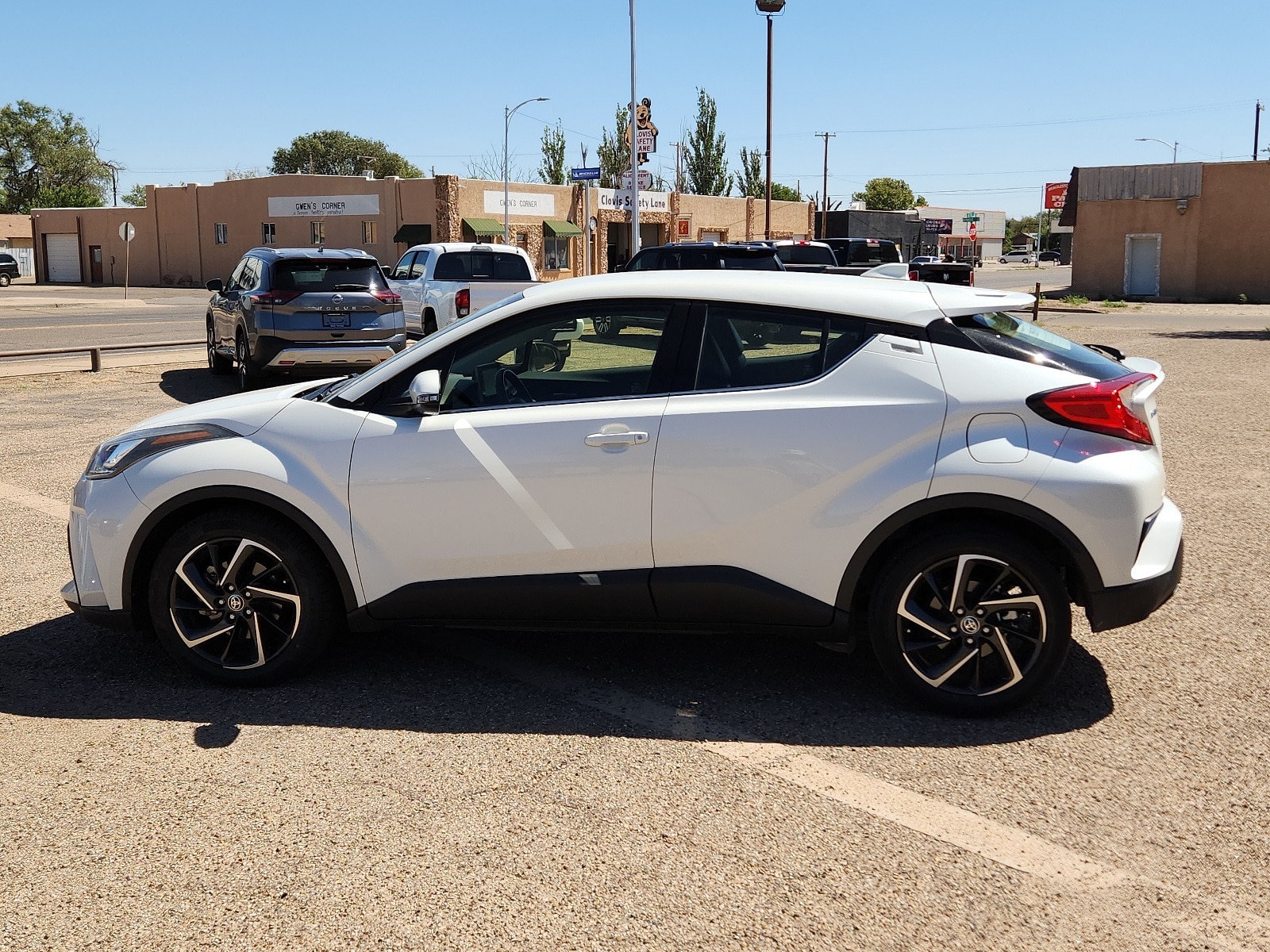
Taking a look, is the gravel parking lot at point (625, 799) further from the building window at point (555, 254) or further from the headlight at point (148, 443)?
the building window at point (555, 254)

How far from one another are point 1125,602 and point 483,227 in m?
56.7

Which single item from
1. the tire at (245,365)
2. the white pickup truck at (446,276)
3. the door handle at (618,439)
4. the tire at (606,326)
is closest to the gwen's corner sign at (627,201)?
the white pickup truck at (446,276)

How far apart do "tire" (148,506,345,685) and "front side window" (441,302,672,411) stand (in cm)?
87

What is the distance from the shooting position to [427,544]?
189 inches

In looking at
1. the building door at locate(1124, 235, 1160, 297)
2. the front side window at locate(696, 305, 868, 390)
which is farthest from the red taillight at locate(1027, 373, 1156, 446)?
the building door at locate(1124, 235, 1160, 297)

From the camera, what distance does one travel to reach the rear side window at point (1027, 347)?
15.1 feet

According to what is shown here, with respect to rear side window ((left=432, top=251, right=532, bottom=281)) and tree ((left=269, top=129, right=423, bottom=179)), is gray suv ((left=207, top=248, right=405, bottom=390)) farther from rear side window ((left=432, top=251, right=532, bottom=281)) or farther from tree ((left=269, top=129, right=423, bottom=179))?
tree ((left=269, top=129, right=423, bottom=179))

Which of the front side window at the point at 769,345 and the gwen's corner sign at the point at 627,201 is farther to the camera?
the gwen's corner sign at the point at 627,201

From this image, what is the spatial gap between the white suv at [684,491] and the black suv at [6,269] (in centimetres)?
6716

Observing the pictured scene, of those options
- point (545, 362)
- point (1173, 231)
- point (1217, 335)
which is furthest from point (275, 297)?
point (1173, 231)

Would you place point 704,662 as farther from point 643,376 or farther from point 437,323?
point 437,323

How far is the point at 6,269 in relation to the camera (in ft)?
210

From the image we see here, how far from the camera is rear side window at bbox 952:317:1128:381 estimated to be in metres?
4.60

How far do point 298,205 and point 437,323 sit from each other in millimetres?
46138
